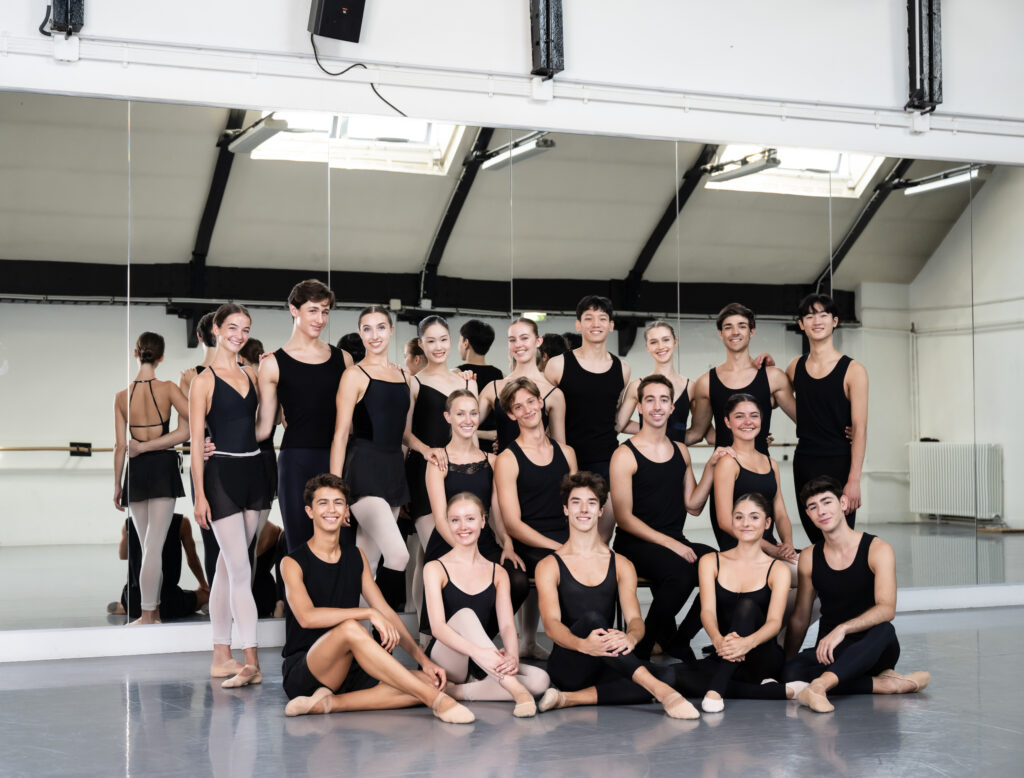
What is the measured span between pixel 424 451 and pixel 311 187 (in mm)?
1601

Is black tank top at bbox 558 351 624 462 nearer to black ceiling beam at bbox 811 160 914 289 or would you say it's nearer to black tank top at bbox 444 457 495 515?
black tank top at bbox 444 457 495 515

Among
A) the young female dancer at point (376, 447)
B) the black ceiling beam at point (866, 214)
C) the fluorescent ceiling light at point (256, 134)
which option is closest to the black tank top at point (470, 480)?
the young female dancer at point (376, 447)

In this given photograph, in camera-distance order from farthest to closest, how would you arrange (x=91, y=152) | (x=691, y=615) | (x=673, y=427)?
(x=673, y=427) → (x=91, y=152) → (x=691, y=615)

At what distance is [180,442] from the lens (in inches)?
209

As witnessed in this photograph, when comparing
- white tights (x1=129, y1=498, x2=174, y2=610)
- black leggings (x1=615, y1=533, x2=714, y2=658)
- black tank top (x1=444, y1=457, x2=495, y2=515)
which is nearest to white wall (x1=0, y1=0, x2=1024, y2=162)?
white tights (x1=129, y1=498, x2=174, y2=610)

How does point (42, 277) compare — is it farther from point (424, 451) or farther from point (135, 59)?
point (424, 451)

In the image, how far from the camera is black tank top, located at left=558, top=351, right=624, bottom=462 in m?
5.46

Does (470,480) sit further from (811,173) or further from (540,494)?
(811,173)

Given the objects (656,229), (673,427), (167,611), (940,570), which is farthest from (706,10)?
(167,611)

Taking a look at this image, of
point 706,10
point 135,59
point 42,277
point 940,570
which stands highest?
point 706,10

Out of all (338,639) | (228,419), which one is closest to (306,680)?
(338,639)

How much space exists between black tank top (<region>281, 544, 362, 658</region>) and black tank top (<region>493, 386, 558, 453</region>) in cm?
122

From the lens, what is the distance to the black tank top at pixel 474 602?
4395 mm

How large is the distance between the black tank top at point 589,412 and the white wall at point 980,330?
2.50m
